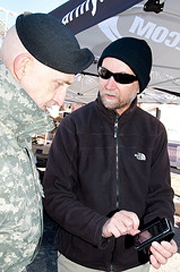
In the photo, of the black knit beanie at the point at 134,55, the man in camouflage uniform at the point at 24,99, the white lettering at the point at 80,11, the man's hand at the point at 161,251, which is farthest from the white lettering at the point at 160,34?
the man's hand at the point at 161,251

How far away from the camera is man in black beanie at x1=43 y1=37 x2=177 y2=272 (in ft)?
4.87

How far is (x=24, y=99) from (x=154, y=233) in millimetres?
986

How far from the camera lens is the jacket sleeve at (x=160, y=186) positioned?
5.24 ft

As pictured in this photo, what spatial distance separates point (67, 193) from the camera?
1479 millimetres

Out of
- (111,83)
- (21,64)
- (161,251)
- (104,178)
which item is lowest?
(161,251)

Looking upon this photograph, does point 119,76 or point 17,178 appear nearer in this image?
point 17,178

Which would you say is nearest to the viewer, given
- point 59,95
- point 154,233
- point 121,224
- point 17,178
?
point 17,178

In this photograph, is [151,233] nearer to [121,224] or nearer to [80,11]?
[121,224]

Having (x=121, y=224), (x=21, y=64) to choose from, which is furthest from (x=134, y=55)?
(x=121, y=224)

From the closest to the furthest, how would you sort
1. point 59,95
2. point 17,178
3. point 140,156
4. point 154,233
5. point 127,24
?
Result: point 17,178 → point 59,95 → point 154,233 → point 140,156 → point 127,24

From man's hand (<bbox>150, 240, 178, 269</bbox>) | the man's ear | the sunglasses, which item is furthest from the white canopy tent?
man's hand (<bbox>150, 240, 178, 269</bbox>)

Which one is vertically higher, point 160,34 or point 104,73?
point 160,34

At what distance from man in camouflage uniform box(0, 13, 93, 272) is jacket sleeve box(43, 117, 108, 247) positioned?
310 millimetres

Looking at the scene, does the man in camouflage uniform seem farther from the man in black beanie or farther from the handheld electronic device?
the handheld electronic device
